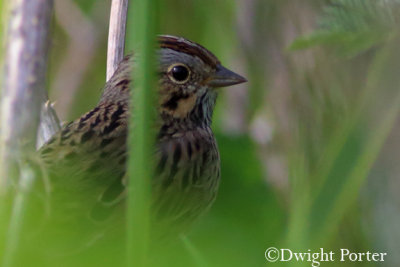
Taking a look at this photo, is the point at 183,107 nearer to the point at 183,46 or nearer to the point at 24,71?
the point at 183,46

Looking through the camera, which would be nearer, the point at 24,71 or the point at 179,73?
the point at 24,71

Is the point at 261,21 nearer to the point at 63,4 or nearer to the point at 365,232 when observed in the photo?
the point at 365,232

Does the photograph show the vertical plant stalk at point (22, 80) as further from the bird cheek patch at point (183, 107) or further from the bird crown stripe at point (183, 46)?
the bird cheek patch at point (183, 107)

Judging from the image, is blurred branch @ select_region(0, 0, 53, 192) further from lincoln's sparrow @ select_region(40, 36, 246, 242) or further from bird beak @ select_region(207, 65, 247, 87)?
bird beak @ select_region(207, 65, 247, 87)

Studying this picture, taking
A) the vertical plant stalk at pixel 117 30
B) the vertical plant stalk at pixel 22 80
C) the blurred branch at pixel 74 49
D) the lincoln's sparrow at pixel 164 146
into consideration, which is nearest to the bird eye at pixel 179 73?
the lincoln's sparrow at pixel 164 146

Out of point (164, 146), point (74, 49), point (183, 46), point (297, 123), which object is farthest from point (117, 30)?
point (74, 49)

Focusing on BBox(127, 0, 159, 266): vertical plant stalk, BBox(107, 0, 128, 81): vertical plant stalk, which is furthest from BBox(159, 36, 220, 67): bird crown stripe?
BBox(127, 0, 159, 266): vertical plant stalk
